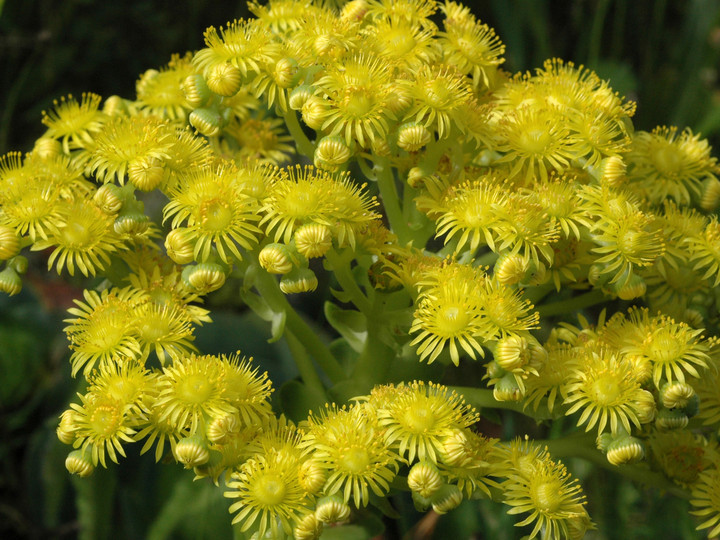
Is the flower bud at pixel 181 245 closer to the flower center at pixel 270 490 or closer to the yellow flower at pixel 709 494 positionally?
the flower center at pixel 270 490

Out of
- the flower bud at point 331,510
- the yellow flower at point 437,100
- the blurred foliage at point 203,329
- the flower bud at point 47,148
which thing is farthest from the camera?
the blurred foliage at point 203,329

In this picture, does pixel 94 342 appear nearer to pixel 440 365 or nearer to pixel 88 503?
pixel 440 365

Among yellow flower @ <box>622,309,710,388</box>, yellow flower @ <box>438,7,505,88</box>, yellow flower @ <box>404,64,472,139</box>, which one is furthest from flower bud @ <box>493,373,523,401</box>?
yellow flower @ <box>438,7,505,88</box>

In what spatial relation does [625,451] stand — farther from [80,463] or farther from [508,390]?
[80,463]

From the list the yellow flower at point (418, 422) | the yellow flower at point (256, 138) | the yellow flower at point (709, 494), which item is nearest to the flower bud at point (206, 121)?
the yellow flower at point (256, 138)

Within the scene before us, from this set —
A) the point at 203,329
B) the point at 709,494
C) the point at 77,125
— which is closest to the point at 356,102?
the point at 77,125

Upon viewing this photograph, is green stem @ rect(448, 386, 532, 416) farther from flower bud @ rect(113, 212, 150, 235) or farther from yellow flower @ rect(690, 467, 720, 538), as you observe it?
flower bud @ rect(113, 212, 150, 235)
